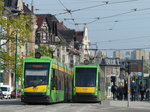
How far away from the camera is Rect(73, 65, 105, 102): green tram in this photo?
1516 inches

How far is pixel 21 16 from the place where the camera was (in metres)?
49.6

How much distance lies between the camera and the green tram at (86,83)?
38500mm

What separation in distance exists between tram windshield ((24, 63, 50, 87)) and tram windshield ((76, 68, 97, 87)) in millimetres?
5880

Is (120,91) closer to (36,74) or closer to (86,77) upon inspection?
(86,77)

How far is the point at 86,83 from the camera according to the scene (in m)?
38.8

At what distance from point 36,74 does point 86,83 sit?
6.30 metres

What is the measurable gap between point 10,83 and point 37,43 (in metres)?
10.3

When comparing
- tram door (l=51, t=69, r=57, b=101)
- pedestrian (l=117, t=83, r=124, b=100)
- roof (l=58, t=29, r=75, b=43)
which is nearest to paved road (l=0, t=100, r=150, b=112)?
tram door (l=51, t=69, r=57, b=101)

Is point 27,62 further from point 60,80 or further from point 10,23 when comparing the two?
point 10,23

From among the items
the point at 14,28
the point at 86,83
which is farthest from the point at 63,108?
the point at 14,28

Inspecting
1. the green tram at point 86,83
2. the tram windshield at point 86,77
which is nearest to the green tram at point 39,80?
the green tram at point 86,83

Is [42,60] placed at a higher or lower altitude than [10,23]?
lower

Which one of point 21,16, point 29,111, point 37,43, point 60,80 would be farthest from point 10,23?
point 37,43

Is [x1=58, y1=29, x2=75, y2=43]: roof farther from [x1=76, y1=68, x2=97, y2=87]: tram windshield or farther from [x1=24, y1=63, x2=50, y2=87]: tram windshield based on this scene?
[x1=24, y1=63, x2=50, y2=87]: tram windshield
